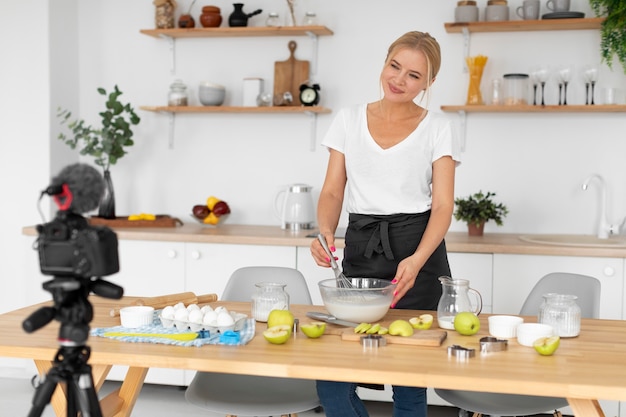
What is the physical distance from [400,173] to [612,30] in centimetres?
174

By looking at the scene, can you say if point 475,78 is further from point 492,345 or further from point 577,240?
point 492,345

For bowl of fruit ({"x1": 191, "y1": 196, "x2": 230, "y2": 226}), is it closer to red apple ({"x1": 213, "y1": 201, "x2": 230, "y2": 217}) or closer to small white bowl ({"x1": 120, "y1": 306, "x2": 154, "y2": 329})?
red apple ({"x1": 213, "y1": 201, "x2": 230, "y2": 217})

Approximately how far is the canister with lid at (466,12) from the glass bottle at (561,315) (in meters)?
2.08

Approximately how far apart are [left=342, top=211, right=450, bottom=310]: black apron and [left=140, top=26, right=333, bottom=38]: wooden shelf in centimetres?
171

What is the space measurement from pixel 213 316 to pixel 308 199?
6.58 ft

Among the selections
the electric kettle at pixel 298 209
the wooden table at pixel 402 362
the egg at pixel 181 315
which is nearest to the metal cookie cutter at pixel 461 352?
the wooden table at pixel 402 362

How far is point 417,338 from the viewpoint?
1.86 metres

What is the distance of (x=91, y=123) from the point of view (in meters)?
4.33

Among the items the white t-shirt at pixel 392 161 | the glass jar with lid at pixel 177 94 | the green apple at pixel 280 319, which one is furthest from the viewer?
the glass jar with lid at pixel 177 94

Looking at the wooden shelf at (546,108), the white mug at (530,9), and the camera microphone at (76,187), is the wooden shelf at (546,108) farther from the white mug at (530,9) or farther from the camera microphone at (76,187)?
the camera microphone at (76,187)

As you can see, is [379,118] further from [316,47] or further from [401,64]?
[316,47]

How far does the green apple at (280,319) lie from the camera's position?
194cm

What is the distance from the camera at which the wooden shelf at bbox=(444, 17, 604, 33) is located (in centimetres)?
365

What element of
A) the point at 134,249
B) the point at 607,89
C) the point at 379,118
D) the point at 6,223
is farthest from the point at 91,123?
the point at 607,89
